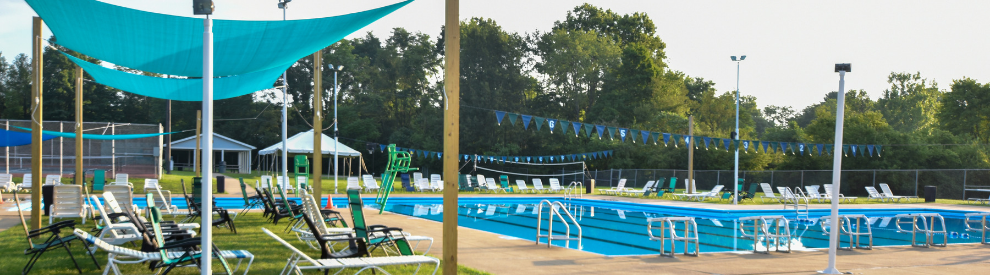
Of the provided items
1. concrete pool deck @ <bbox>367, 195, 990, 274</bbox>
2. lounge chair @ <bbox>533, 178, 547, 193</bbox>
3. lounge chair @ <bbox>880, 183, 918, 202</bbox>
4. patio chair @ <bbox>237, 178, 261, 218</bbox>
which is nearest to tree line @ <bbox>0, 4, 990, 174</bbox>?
lounge chair @ <bbox>880, 183, 918, 202</bbox>

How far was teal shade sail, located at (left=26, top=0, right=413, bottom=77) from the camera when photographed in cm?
548

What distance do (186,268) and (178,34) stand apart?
84.7 inches

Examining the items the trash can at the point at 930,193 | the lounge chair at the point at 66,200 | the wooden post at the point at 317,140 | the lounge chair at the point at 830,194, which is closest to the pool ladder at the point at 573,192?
the lounge chair at the point at 830,194

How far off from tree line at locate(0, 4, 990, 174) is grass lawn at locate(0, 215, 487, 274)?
28.3 metres

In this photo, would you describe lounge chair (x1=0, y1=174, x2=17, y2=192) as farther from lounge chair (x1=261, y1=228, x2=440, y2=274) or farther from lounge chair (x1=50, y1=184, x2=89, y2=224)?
lounge chair (x1=261, y1=228, x2=440, y2=274)

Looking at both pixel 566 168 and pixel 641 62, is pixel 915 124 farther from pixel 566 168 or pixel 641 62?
pixel 566 168

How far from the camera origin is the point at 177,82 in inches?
364

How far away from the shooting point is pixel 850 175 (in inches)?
1062

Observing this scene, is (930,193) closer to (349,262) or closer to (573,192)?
(573,192)

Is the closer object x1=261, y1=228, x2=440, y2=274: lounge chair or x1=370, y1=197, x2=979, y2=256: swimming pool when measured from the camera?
x1=261, y1=228, x2=440, y2=274: lounge chair

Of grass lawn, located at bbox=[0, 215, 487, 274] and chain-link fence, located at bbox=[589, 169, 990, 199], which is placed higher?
grass lawn, located at bbox=[0, 215, 487, 274]

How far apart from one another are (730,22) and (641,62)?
54.1 feet

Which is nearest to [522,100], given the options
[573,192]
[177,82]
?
[573,192]

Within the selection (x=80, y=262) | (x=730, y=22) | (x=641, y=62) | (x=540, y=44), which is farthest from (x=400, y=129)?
(x=80, y=262)
